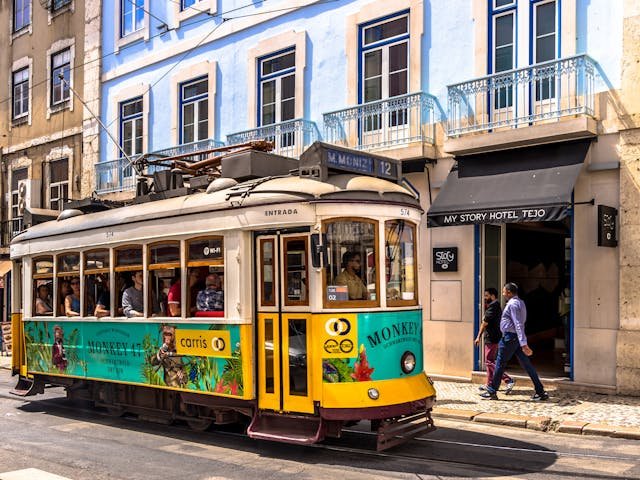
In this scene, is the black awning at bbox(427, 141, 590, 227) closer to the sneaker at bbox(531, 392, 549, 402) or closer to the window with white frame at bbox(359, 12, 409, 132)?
the window with white frame at bbox(359, 12, 409, 132)

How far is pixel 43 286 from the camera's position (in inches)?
447

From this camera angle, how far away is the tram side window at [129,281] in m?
A: 9.53

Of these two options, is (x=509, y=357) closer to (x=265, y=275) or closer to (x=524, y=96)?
(x=524, y=96)

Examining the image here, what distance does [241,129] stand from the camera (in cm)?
1806

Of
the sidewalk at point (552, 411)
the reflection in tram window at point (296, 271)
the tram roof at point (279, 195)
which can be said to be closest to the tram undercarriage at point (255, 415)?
the reflection in tram window at point (296, 271)

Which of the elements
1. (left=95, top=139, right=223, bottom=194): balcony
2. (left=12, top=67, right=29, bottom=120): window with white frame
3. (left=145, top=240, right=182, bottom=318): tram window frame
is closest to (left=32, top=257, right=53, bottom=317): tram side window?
(left=145, top=240, right=182, bottom=318): tram window frame

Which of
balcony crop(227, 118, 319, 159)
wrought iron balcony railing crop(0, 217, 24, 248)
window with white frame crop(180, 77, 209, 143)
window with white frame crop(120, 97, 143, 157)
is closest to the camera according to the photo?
balcony crop(227, 118, 319, 159)

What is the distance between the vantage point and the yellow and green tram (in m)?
7.70

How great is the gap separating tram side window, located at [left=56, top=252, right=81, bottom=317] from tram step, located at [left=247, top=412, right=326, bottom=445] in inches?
154

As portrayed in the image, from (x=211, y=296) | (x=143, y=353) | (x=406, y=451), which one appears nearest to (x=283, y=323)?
(x=211, y=296)

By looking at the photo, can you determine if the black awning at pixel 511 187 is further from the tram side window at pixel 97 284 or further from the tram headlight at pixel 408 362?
the tram side window at pixel 97 284

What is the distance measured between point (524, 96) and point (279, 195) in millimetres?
6292

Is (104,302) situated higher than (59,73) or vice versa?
(59,73)

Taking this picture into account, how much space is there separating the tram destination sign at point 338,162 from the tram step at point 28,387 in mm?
6116
